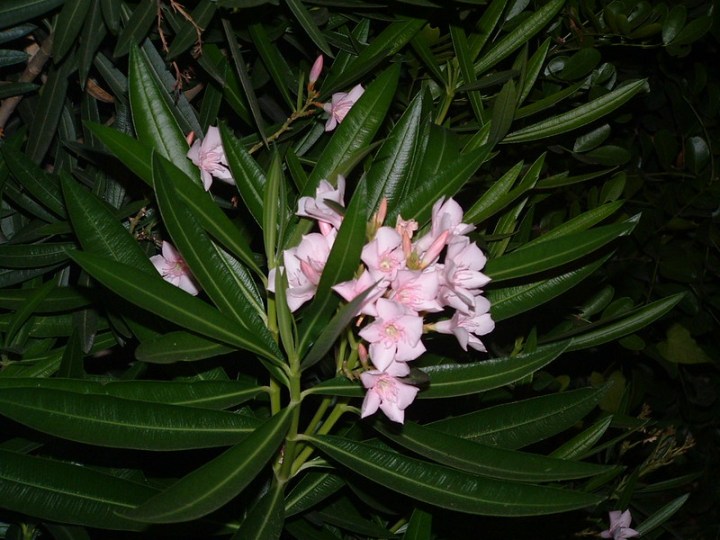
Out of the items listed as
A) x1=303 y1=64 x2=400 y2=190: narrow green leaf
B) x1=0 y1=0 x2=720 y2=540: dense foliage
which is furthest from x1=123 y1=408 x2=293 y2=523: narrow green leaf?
x1=303 y1=64 x2=400 y2=190: narrow green leaf

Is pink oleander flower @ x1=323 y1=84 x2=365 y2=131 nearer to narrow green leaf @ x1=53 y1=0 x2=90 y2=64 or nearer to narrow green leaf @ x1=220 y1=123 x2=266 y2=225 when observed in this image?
narrow green leaf @ x1=220 y1=123 x2=266 y2=225

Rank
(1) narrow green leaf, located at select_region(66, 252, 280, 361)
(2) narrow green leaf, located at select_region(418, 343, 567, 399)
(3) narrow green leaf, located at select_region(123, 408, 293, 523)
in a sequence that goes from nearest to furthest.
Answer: (3) narrow green leaf, located at select_region(123, 408, 293, 523) → (1) narrow green leaf, located at select_region(66, 252, 280, 361) → (2) narrow green leaf, located at select_region(418, 343, 567, 399)

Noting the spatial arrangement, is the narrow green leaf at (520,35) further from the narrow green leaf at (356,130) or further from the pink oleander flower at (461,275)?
the pink oleander flower at (461,275)

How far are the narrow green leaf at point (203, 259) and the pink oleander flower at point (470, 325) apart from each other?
0.21 meters

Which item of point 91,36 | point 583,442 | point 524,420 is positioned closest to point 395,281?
point 524,420

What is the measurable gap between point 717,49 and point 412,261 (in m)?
1.81

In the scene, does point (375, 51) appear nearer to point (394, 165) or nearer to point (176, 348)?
point (394, 165)

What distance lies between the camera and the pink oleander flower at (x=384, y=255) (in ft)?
2.64

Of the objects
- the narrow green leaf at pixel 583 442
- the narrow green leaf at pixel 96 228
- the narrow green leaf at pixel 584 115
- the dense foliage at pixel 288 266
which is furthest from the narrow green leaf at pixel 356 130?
the narrow green leaf at pixel 583 442

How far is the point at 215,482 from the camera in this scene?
781 millimetres

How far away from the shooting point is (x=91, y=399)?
82cm

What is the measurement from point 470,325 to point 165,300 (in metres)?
0.36

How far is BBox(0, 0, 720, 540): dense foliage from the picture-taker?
847mm

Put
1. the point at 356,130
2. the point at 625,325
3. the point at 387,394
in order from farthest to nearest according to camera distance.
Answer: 1. the point at 625,325
2. the point at 356,130
3. the point at 387,394
